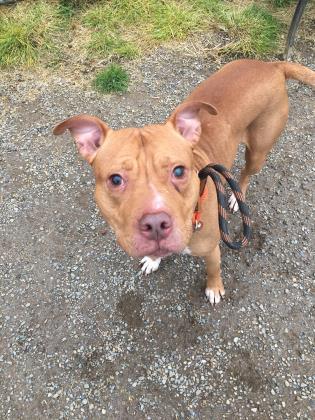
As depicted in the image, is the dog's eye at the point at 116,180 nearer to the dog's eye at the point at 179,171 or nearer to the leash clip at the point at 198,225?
the dog's eye at the point at 179,171

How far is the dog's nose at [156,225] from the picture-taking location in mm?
2436

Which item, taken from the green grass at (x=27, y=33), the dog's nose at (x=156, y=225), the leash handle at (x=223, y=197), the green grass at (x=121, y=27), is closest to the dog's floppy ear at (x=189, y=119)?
the leash handle at (x=223, y=197)

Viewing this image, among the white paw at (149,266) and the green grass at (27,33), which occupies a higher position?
the green grass at (27,33)

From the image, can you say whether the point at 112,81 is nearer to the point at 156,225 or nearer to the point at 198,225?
the point at 198,225

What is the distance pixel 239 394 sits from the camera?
3498 millimetres

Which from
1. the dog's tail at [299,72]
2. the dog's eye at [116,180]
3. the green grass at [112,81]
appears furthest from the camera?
the green grass at [112,81]

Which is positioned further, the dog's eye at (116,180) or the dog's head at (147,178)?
the dog's eye at (116,180)

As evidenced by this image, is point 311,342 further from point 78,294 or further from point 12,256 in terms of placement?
point 12,256

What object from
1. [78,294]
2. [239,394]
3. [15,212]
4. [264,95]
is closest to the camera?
[239,394]

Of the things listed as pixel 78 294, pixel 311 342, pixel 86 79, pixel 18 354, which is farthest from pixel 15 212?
pixel 311 342

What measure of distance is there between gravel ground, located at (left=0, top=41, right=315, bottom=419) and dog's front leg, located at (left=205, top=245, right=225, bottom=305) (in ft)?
0.39

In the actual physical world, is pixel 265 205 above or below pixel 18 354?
above

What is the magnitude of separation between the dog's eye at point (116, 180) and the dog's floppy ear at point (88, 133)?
0.44m

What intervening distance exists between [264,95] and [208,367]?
2.46 m
